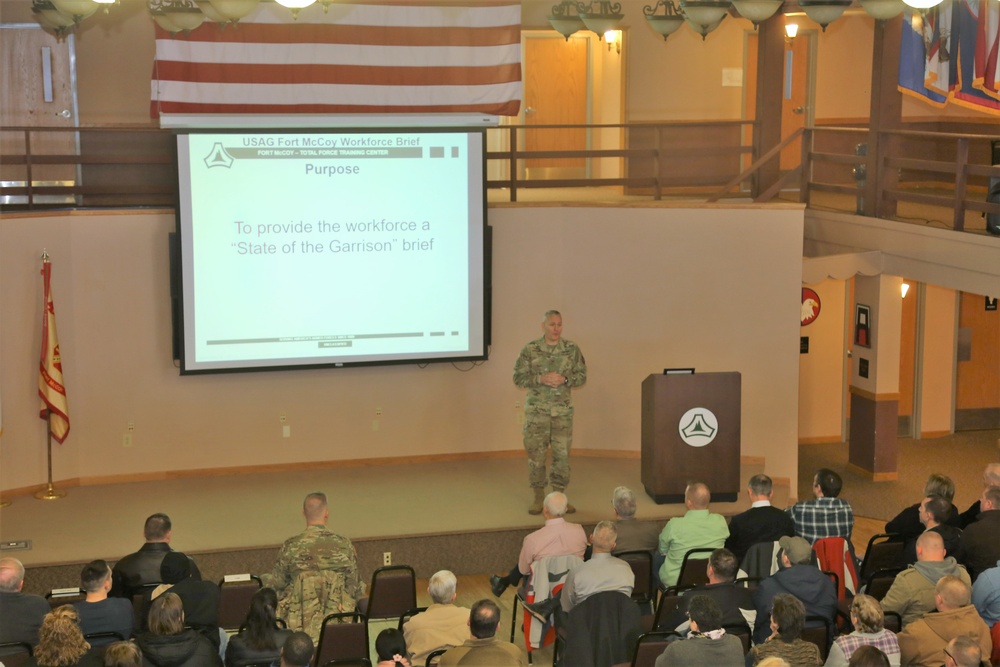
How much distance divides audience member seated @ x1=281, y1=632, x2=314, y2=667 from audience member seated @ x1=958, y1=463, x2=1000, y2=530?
13.7 feet

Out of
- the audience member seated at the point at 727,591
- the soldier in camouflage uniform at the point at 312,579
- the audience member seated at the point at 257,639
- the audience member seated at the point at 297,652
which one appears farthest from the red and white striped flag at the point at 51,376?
the audience member seated at the point at 727,591

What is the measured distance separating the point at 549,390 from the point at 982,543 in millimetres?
3259

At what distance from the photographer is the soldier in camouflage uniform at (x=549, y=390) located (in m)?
8.48

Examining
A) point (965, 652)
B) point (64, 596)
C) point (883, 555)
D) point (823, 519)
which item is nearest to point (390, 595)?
point (64, 596)

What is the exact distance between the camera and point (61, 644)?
16.0ft

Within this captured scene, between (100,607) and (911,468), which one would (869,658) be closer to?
(100,607)

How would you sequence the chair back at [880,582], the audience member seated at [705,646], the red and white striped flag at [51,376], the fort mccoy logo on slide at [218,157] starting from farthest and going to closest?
the fort mccoy logo on slide at [218,157] < the red and white striped flag at [51,376] < the chair back at [880,582] < the audience member seated at [705,646]

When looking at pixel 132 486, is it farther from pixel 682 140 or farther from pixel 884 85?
pixel 884 85

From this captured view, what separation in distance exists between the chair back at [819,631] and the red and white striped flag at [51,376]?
6.09 m

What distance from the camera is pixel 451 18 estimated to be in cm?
985

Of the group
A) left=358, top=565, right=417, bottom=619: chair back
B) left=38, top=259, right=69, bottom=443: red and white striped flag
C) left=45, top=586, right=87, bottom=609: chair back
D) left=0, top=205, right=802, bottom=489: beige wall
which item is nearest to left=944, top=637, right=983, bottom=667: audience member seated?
left=358, top=565, right=417, bottom=619: chair back

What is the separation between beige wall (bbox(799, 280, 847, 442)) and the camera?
1277 centimetres

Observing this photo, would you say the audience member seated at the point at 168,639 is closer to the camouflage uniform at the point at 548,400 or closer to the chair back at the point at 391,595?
the chair back at the point at 391,595

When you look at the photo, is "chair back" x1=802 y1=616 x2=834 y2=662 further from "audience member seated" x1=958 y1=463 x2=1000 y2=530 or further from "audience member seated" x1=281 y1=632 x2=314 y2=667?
"audience member seated" x1=281 y1=632 x2=314 y2=667
